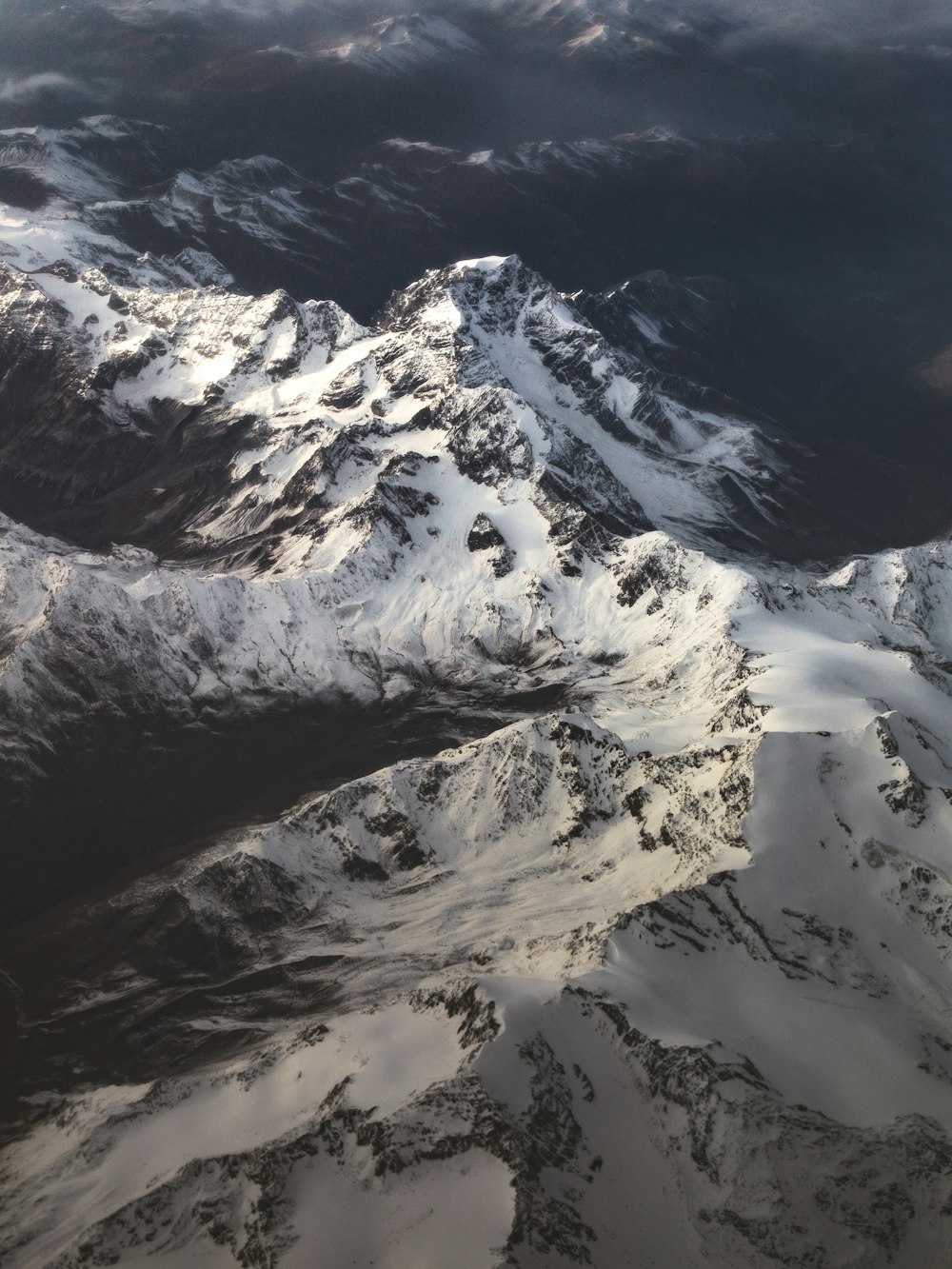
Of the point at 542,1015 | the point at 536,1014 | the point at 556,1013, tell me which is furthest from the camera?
the point at 556,1013

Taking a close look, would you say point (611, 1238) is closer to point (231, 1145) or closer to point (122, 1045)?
point (231, 1145)

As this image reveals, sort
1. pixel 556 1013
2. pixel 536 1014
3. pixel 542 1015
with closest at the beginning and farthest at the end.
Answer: pixel 536 1014 → pixel 542 1015 → pixel 556 1013

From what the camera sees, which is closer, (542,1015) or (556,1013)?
(542,1015)

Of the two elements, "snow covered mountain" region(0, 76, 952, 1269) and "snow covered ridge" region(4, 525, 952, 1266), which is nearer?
"snow covered mountain" region(0, 76, 952, 1269)

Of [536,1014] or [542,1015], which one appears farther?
[542,1015]

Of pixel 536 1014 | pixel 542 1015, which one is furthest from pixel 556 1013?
pixel 536 1014

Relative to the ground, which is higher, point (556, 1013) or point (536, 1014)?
point (536, 1014)

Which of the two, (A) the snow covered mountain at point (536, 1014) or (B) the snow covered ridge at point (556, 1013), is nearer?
(A) the snow covered mountain at point (536, 1014)

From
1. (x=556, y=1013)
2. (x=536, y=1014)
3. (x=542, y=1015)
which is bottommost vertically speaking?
(x=556, y=1013)

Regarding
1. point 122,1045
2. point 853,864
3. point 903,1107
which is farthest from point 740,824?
point 122,1045

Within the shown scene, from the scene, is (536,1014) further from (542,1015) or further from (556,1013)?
(556,1013)

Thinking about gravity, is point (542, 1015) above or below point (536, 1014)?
below
